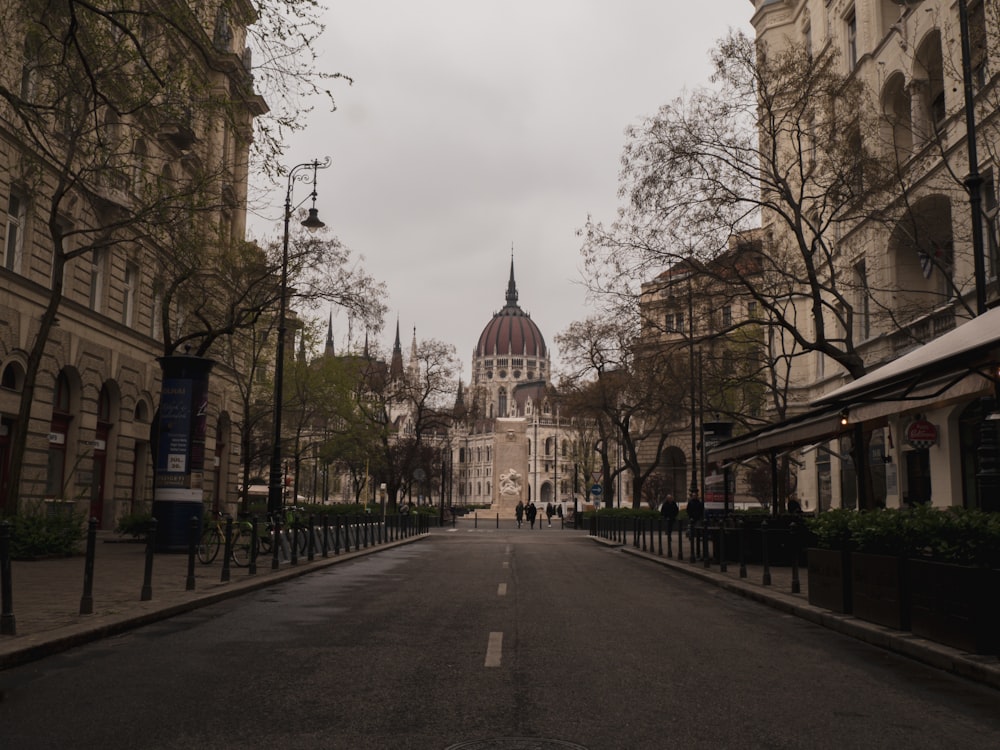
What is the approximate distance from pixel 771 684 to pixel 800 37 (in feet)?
134

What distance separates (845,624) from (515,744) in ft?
21.7

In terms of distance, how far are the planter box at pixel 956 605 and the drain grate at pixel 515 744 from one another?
15.5ft

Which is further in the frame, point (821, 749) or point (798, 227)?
point (798, 227)

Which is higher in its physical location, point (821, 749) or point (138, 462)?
point (138, 462)

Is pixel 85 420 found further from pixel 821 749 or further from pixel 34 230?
pixel 821 749

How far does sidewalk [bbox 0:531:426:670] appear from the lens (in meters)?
9.12

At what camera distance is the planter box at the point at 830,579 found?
1165 centimetres

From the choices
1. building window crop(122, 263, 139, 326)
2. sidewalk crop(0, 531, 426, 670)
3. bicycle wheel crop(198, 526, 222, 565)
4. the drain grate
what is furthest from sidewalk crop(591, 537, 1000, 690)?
building window crop(122, 263, 139, 326)

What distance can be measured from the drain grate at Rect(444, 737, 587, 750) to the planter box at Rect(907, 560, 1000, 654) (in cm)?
472

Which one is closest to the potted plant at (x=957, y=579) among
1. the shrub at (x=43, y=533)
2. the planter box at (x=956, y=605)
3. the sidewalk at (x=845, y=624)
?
the planter box at (x=956, y=605)

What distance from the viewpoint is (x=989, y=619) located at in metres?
8.25

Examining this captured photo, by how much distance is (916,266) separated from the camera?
102 feet

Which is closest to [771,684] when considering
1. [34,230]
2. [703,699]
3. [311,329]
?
[703,699]

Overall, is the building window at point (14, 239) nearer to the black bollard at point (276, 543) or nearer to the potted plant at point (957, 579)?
the black bollard at point (276, 543)
